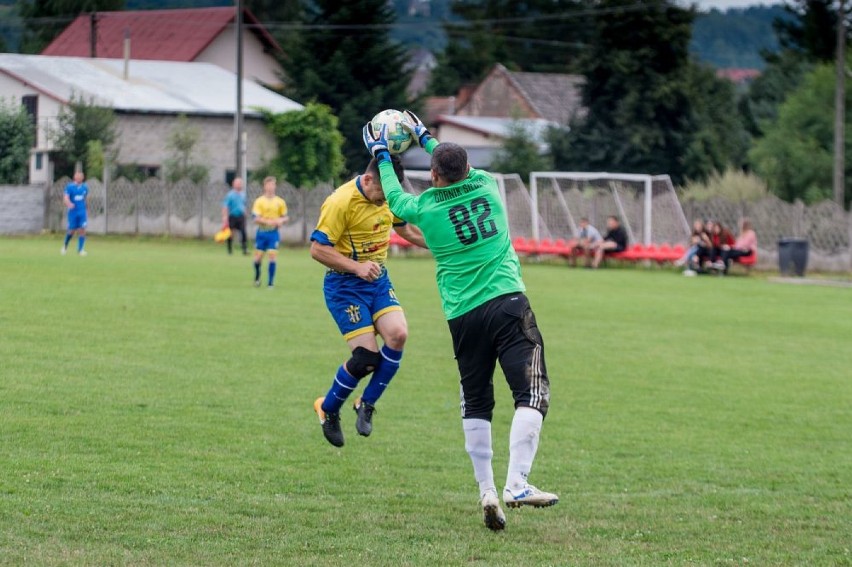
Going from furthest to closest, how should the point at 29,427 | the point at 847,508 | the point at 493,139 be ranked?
the point at 493,139 → the point at 29,427 → the point at 847,508

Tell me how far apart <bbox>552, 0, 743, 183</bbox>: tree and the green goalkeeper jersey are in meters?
56.0

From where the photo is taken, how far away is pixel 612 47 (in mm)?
64125

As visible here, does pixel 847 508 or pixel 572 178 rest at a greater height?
pixel 572 178

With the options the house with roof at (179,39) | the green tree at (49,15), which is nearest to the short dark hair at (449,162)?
the house with roof at (179,39)

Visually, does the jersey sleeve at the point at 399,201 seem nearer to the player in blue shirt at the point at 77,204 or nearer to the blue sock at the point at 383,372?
the blue sock at the point at 383,372

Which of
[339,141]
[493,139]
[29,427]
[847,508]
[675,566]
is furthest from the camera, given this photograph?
[493,139]

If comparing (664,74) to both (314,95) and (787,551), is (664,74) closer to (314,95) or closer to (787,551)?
(314,95)

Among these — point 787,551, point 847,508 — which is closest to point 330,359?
point 847,508

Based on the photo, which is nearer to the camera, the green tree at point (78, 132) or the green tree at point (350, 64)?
the green tree at point (78, 132)

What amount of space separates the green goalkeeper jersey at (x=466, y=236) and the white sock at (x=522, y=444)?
28.3 inches

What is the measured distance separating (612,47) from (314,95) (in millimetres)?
14430

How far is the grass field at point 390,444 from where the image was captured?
7.72 m

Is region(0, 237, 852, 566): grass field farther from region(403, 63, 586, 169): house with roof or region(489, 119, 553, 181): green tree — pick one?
region(403, 63, 586, 169): house with roof

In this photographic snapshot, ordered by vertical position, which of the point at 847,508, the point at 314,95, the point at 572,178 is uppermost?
the point at 314,95
